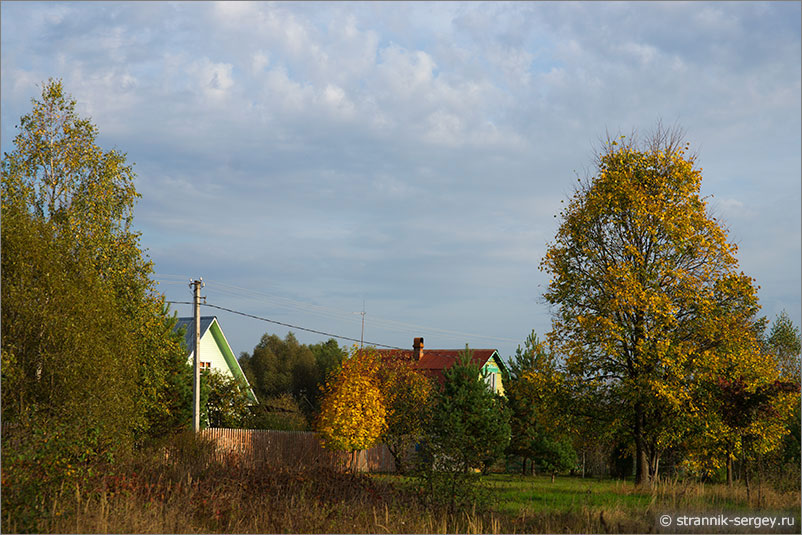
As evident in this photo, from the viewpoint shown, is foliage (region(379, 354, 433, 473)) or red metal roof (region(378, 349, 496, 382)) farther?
red metal roof (region(378, 349, 496, 382))

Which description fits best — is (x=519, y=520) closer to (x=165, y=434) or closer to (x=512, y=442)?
(x=165, y=434)

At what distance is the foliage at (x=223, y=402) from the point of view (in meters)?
32.2

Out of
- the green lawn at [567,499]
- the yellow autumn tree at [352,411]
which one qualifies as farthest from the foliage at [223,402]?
the green lawn at [567,499]

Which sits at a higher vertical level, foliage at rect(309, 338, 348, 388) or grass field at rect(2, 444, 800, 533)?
foliage at rect(309, 338, 348, 388)

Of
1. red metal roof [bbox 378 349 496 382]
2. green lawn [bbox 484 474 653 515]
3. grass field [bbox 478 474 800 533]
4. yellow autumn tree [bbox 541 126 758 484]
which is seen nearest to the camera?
grass field [bbox 478 474 800 533]

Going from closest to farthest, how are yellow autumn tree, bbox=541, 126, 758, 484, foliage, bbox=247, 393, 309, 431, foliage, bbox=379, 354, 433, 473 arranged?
yellow autumn tree, bbox=541, 126, 758, 484
foliage, bbox=379, 354, 433, 473
foliage, bbox=247, 393, 309, 431

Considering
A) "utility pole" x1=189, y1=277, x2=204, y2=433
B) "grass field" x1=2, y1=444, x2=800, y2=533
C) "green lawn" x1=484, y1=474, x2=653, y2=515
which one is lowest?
"green lawn" x1=484, y1=474, x2=653, y2=515

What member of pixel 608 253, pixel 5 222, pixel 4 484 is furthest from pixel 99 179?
pixel 608 253

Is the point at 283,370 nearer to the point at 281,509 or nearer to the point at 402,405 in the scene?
the point at 402,405

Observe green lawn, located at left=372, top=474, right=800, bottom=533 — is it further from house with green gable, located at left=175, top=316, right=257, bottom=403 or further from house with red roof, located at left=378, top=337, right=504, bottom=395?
house with red roof, located at left=378, top=337, right=504, bottom=395

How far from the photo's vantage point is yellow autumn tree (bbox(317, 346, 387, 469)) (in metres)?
30.0

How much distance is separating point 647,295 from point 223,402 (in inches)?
A: 806

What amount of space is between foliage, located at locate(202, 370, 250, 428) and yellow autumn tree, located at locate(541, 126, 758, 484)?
17.3 m

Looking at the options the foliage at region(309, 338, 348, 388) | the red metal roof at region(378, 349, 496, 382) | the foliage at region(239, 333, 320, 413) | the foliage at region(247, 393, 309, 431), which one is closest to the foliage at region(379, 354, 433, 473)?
the foliage at region(247, 393, 309, 431)
